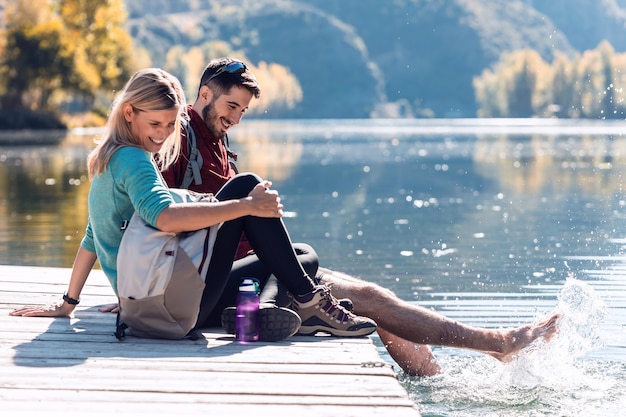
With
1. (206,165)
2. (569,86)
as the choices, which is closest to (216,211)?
(206,165)

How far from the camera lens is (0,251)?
43.2ft

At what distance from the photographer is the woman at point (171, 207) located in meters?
4.80

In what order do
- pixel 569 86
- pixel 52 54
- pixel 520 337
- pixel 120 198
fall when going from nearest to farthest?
pixel 120 198 < pixel 520 337 < pixel 52 54 < pixel 569 86

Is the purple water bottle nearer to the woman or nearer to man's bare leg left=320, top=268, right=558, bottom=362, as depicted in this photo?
the woman

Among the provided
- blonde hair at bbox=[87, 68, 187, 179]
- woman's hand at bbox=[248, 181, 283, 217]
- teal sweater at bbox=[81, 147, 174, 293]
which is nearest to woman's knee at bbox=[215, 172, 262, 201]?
woman's hand at bbox=[248, 181, 283, 217]

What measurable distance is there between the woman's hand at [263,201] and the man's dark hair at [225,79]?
0.96 m

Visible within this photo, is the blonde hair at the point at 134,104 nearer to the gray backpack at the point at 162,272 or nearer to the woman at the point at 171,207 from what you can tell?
the woman at the point at 171,207

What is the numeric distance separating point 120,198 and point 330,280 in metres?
1.46

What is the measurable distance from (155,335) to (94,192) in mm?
782

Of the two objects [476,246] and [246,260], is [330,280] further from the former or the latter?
[476,246]

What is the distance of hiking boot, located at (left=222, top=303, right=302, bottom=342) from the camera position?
507cm

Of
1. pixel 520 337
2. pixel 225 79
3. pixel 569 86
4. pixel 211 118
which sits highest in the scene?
pixel 569 86

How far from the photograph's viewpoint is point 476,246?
14094 mm

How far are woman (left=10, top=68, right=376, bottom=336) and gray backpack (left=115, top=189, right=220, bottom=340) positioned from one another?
0.29ft
